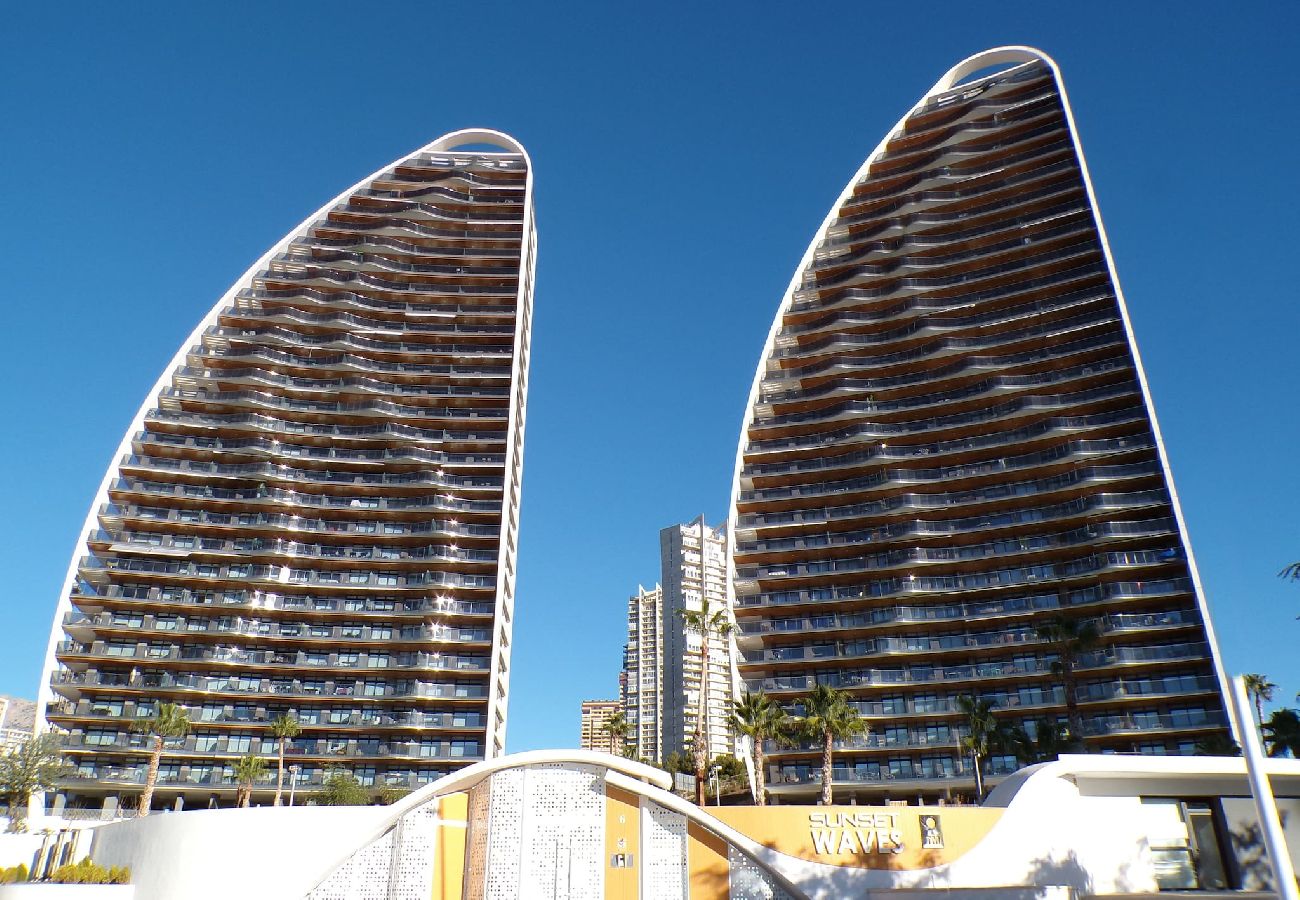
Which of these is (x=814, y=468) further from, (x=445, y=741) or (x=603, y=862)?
(x=603, y=862)

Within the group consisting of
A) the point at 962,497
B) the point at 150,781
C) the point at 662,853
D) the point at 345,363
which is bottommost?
the point at 662,853

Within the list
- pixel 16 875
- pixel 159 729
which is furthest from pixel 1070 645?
pixel 159 729

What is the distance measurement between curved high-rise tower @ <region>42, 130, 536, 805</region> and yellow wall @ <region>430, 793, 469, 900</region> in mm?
40395

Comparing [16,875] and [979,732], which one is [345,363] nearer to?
[16,875]

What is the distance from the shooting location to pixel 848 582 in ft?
241

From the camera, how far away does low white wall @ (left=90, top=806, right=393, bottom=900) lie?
28719 mm

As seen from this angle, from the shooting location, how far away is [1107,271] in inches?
2990

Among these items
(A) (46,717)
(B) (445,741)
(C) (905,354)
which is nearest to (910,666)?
(C) (905,354)

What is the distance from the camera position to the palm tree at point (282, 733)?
65812mm

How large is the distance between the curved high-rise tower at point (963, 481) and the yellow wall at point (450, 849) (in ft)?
135

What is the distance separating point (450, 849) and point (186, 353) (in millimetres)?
67985

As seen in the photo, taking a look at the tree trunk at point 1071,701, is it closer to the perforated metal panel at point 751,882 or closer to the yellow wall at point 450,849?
the perforated metal panel at point 751,882

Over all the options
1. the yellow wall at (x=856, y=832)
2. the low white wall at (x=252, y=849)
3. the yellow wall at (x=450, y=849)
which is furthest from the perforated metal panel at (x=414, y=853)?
A: the yellow wall at (x=856, y=832)

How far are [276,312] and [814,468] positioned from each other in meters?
50.8
